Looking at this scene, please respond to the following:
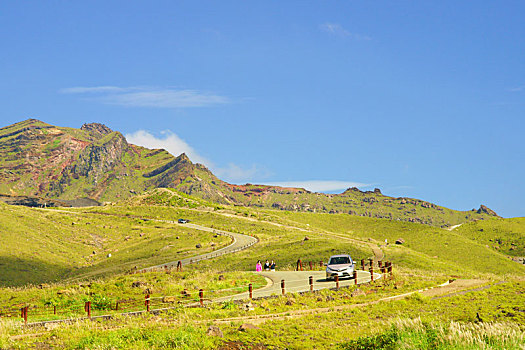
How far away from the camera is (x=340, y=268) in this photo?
36125 millimetres

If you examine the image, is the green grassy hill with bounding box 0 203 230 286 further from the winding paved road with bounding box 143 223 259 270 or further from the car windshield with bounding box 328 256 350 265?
the car windshield with bounding box 328 256 350 265

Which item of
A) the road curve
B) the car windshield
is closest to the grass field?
the road curve

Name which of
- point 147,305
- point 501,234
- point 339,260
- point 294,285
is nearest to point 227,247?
point 339,260

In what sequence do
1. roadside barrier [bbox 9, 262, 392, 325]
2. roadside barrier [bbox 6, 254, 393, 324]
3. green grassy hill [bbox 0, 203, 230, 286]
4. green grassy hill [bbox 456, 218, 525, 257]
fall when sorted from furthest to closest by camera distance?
green grassy hill [bbox 456, 218, 525, 257] < green grassy hill [bbox 0, 203, 230, 286] < roadside barrier [bbox 6, 254, 393, 324] < roadside barrier [bbox 9, 262, 392, 325]

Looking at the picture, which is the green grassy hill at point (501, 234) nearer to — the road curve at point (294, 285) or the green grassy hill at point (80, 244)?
the green grassy hill at point (80, 244)

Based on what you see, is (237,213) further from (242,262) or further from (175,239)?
(242,262)

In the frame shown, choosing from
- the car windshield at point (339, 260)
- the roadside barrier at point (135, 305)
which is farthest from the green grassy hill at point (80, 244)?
the car windshield at point (339, 260)

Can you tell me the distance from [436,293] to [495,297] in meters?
3.59

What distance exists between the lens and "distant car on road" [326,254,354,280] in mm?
36000

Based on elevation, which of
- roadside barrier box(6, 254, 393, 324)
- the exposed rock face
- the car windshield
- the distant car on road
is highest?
the exposed rock face

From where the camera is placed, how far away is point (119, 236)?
102 m

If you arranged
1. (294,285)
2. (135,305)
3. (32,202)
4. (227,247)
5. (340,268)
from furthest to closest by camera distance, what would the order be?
(32,202) → (227,247) → (340,268) → (294,285) → (135,305)

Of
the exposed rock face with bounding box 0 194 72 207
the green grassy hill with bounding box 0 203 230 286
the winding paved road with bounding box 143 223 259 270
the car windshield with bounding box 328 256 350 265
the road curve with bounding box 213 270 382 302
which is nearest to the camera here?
the road curve with bounding box 213 270 382 302

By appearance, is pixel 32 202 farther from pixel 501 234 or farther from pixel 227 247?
pixel 501 234
